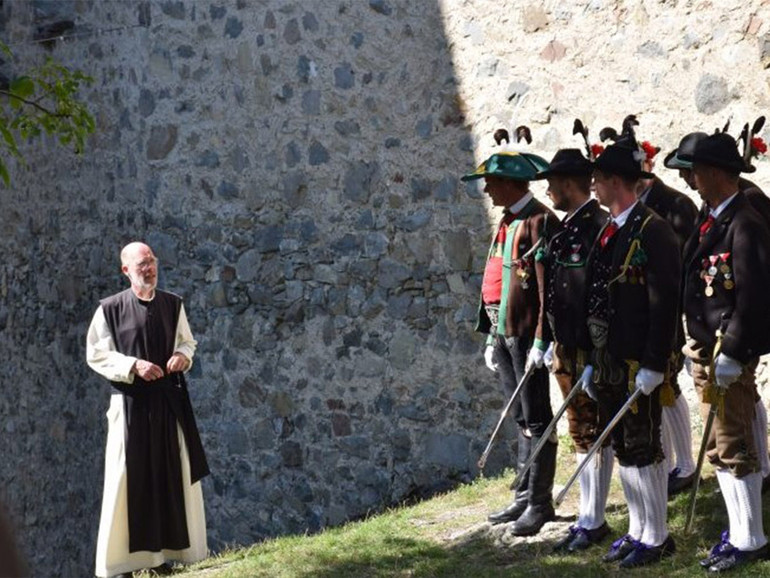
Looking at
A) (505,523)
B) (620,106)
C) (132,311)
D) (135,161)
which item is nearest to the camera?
(505,523)

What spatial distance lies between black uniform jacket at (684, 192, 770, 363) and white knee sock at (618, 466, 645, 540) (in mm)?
586

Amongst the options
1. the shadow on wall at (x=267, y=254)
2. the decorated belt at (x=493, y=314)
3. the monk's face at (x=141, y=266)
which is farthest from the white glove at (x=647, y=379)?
the shadow on wall at (x=267, y=254)

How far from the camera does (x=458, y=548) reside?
5.71 m

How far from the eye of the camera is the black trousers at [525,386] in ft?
18.1

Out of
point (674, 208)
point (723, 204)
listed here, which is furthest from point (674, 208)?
point (723, 204)

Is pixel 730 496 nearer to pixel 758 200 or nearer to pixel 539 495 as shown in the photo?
pixel 539 495

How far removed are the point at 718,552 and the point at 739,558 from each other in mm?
88

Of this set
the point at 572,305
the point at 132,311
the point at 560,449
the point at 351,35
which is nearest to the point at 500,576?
the point at 572,305

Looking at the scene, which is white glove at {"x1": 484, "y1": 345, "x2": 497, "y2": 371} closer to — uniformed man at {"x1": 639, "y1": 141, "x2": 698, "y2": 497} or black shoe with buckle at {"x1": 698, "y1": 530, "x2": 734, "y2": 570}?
uniformed man at {"x1": 639, "y1": 141, "x2": 698, "y2": 497}

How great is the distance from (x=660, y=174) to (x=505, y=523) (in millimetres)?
2146

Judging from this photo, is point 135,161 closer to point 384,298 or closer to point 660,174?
point 384,298

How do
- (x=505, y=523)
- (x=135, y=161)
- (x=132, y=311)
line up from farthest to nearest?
(x=135, y=161)
(x=132, y=311)
(x=505, y=523)

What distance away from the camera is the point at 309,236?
27.8 feet

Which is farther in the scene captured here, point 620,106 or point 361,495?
point 361,495
